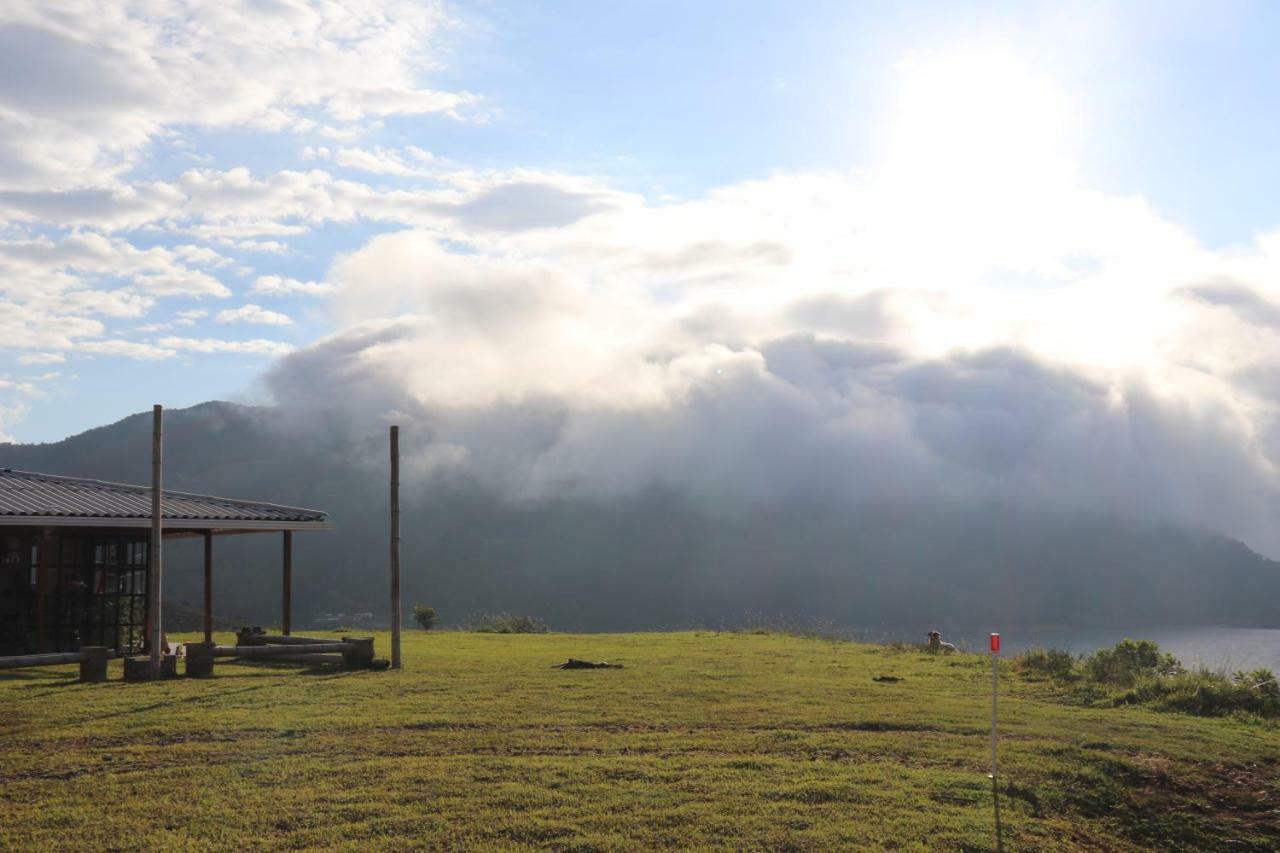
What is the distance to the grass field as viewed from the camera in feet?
24.1

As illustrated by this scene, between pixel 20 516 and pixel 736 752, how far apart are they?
1240cm

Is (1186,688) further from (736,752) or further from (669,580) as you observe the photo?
(669,580)

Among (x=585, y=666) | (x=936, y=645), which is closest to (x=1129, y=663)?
(x=936, y=645)

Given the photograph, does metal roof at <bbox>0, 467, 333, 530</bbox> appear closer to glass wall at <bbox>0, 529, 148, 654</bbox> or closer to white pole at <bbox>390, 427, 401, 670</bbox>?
glass wall at <bbox>0, 529, 148, 654</bbox>

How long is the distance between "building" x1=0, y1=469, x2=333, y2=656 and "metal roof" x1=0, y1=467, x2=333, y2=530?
0.7 inches

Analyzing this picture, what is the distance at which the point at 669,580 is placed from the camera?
338 ft

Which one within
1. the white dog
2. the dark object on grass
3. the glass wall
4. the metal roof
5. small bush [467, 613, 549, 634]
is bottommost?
small bush [467, 613, 549, 634]

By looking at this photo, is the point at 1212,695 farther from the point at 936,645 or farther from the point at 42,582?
the point at 42,582

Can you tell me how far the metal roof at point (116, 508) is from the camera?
663 inches

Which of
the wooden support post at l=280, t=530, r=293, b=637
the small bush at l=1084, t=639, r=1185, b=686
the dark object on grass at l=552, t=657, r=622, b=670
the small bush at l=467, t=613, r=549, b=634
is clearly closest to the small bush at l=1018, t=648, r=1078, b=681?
the small bush at l=1084, t=639, r=1185, b=686

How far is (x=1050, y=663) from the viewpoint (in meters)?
17.7

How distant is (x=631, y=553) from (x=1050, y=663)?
91128 millimetres

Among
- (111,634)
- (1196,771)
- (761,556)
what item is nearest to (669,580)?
(761,556)

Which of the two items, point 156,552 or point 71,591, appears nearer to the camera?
point 156,552
